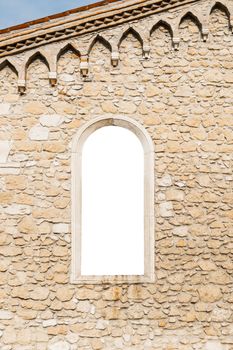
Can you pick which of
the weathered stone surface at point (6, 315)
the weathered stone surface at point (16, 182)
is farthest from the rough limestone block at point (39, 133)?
the weathered stone surface at point (6, 315)

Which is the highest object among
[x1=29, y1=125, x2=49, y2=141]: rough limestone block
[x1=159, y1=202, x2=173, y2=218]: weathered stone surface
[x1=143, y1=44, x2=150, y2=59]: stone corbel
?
[x1=143, y1=44, x2=150, y2=59]: stone corbel

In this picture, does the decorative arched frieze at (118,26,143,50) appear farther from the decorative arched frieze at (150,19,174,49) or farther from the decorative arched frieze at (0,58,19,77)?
the decorative arched frieze at (0,58,19,77)

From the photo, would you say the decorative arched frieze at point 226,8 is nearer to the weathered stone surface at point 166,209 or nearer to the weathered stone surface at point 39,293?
the weathered stone surface at point 166,209

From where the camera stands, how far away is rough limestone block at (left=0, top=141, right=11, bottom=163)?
7.64 metres

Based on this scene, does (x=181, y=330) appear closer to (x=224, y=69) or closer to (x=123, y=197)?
(x=123, y=197)

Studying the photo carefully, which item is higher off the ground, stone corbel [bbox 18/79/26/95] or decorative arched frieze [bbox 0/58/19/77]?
decorative arched frieze [bbox 0/58/19/77]

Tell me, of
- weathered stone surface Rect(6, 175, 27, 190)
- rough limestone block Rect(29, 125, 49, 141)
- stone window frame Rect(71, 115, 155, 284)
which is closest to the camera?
stone window frame Rect(71, 115, 155, 284)

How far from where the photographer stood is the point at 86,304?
24.0 ft

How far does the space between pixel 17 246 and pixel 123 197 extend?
186cm

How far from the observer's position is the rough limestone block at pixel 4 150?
25.1 ft

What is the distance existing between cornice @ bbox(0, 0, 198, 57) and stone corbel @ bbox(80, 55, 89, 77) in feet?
1.37

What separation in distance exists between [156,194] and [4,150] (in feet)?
8.40

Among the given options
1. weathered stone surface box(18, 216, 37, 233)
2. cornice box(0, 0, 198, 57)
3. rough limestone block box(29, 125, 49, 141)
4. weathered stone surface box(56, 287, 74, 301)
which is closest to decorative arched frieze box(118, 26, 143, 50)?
cornice box(0, 0, 198, 57)

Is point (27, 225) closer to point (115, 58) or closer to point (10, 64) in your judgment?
point (10, 64)
